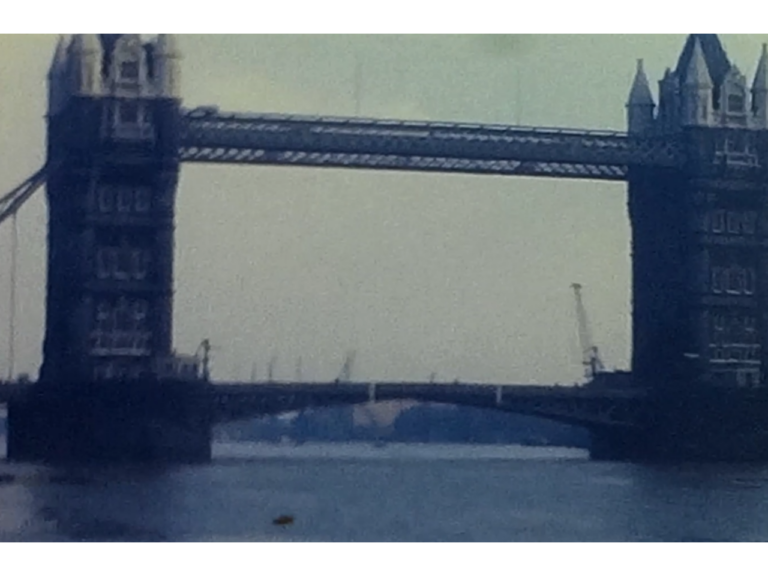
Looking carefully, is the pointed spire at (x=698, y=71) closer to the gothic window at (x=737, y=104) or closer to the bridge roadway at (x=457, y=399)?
the gothic window at (x=737, y=104)

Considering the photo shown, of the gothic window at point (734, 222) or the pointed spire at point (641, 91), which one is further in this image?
the gothic window at point (734, 222)

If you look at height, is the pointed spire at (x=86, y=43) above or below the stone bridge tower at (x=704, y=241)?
above

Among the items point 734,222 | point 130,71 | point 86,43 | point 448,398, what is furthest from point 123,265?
point 734,222

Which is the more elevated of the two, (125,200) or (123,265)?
(125,200)

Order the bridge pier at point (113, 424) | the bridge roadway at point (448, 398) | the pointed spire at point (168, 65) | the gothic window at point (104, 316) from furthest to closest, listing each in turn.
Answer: the gothic window at point (104, 316) → the bridge roadway at point (448, 398) → the bridge pier at point (113, 424) → the pointed spire at point (168, 65)

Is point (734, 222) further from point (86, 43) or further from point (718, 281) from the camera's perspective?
point (86, 43)

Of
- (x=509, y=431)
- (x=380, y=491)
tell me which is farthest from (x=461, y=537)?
(x=509, y=431)

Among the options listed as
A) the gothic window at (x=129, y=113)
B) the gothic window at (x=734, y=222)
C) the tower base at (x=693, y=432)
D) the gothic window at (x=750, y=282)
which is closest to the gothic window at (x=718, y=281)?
the gothic window at (x=750, y=282)
